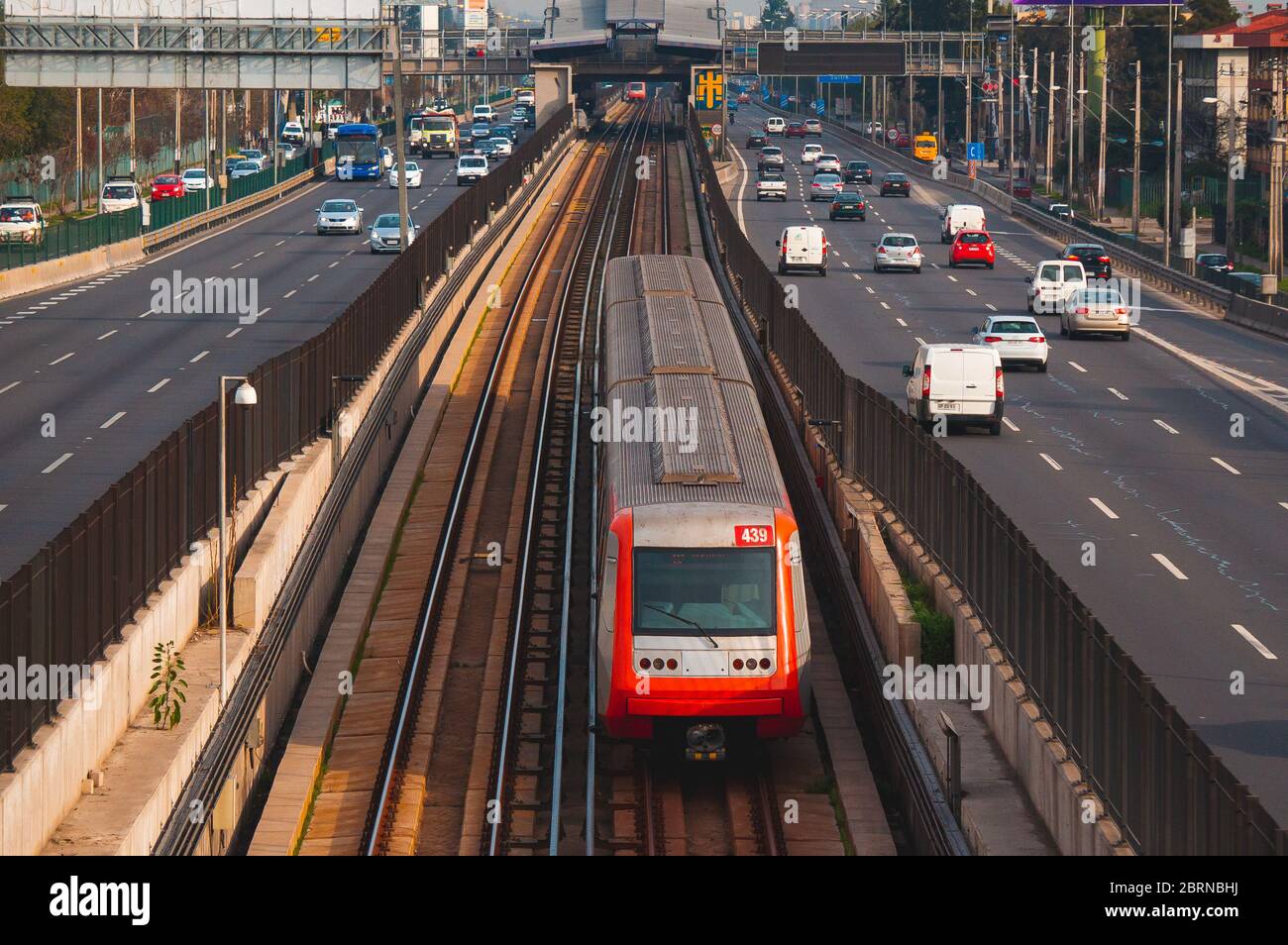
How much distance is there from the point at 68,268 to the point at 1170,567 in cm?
4738

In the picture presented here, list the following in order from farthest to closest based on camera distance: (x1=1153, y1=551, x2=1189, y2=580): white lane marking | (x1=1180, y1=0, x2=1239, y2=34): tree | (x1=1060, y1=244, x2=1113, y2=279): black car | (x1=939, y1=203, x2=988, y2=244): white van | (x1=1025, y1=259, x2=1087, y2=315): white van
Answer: (x1=1180, y1=0, x2=1239, y2=34): tree → (x1=939, y1=203, x2=988, y2=244): white van → (x1=1060, y1=244, x2=1113, y2=279): black car → (x1=1025, y1=259, x2=1087, y2=315): white van → (x1=1153, y1=551, x2=1189, y2=580): white lane marking

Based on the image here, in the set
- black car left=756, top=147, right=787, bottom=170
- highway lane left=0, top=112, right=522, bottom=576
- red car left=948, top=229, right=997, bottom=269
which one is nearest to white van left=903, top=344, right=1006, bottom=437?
highway lane left=0, top=112, right=522, bottom=576

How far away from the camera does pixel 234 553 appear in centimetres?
2555

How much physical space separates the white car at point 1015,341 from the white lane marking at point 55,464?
2278cm

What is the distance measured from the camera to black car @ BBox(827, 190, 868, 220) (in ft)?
303

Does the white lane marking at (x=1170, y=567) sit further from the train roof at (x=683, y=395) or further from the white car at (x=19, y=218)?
the white car at (x=19, y=218)

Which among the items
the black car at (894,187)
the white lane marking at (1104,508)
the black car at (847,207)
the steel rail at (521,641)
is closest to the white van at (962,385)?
the white lane marking at (1104,508)

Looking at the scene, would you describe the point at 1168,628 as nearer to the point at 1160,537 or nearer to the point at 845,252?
the point at 1160,537

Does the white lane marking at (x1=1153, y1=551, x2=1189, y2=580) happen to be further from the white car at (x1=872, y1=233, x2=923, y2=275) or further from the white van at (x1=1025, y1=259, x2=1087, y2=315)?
the white car at (x1=872, y1=233, x2=923, y2=275)

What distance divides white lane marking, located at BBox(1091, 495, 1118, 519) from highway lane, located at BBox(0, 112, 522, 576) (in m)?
15.9

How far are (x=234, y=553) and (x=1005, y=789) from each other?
1100 centimetres

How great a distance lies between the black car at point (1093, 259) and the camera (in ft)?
238

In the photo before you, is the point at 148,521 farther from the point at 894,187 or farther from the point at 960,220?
the point at 894,187
